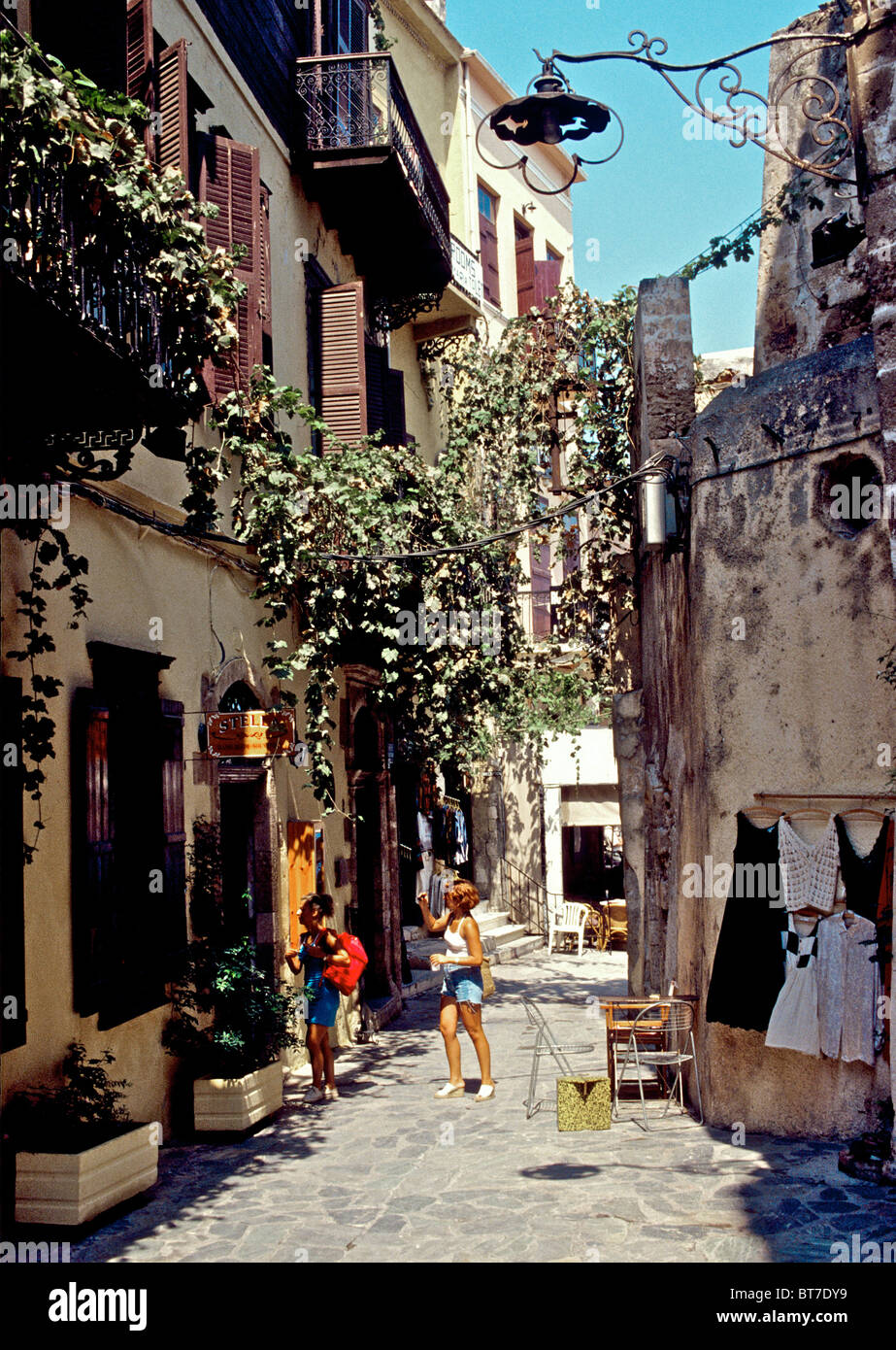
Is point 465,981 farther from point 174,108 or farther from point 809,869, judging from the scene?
point 174,108

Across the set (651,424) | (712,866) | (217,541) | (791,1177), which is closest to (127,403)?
(217,541)

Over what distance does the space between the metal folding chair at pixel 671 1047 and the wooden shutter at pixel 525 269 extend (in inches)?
737

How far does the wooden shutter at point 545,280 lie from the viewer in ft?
84.1

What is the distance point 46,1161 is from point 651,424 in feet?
28.6

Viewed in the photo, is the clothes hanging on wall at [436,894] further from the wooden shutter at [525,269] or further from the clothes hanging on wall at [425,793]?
the wooden shutter at [525,269]

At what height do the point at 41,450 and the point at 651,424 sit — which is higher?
the point at 651,424

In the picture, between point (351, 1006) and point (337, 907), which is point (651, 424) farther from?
point (351, 1006)

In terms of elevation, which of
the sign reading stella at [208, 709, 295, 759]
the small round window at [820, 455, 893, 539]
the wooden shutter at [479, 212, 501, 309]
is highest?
the wooden shutter at [479, 212, 501, 309]

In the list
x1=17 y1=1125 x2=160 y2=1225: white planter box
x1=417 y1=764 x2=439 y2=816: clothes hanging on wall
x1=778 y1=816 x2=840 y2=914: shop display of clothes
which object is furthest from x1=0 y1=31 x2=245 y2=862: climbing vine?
x1=417 y1=764 x2=439 y2=816: clothes hanging on wall

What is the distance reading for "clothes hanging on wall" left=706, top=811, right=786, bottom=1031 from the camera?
8.62 meters

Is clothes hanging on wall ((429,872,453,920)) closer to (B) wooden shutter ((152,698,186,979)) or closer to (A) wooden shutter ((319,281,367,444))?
(A) wooden shutter ((319,281,367,444))

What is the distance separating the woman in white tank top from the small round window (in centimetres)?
389

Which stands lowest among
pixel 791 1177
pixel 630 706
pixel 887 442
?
pixel 791 1177
